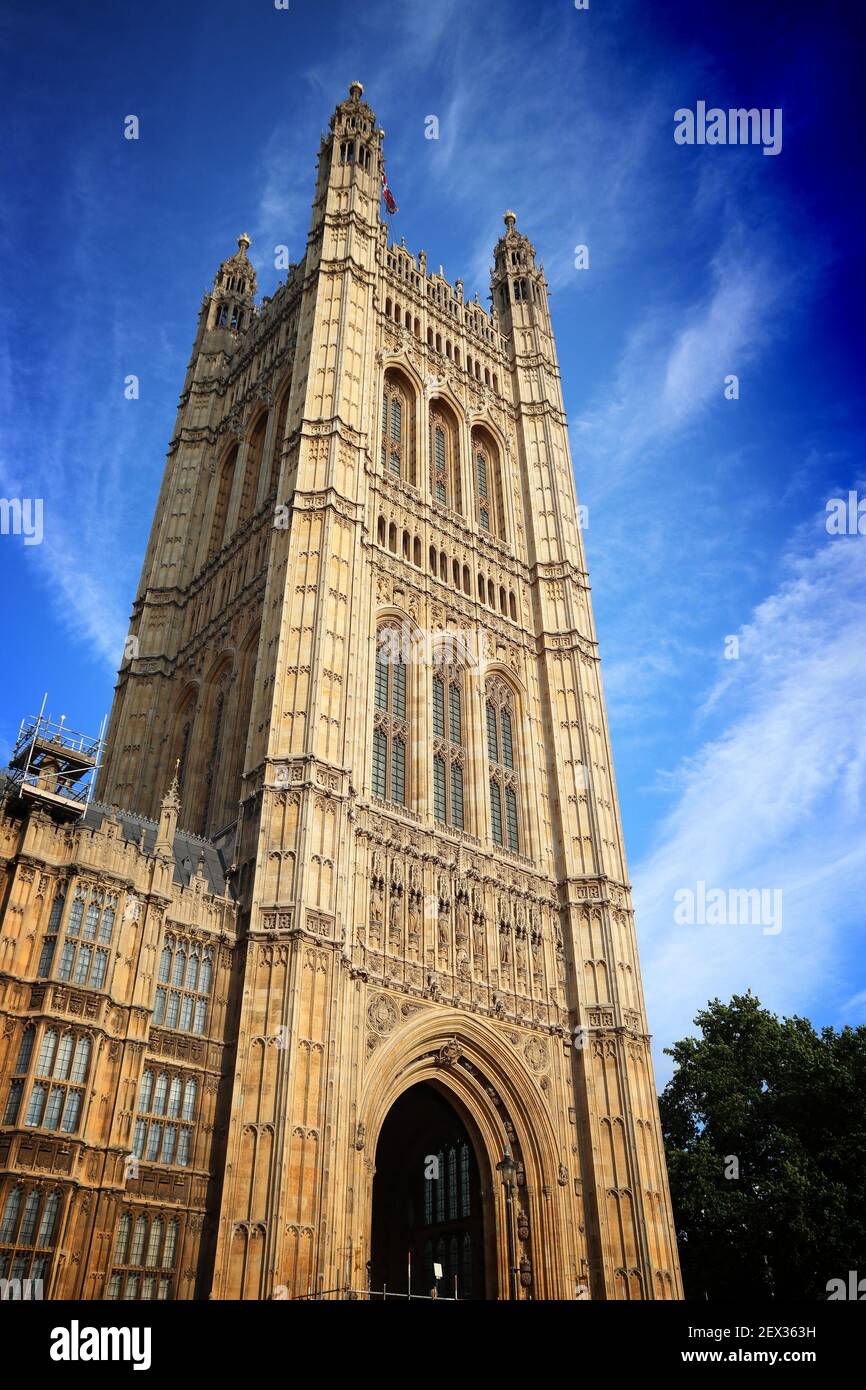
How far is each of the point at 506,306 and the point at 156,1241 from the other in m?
43.1

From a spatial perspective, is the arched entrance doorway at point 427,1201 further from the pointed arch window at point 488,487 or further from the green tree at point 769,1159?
the pointed arch window at point 488,487

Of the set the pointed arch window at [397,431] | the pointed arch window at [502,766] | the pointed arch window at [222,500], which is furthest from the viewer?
the pointed arch window at [222,500]

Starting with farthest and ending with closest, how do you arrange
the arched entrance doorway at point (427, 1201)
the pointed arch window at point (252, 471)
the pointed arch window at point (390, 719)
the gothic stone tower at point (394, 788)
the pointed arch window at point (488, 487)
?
the pointed arch window at point (488, 487) < the pointed arch window at point (252, 471) < the pointed arch window at point (390, 719) < the arched entrance doorway at point (427, 1201) < the gothic stone tower at point (394, 788)

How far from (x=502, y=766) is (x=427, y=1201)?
13.1 meters

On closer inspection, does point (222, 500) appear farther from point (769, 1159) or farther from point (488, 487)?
point (769, 1159)

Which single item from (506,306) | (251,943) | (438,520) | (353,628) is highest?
(506,306)

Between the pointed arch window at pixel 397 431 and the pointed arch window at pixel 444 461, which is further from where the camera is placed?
the pointed arch window at pixel 444 461

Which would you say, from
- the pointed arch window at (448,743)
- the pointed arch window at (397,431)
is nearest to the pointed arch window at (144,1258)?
the pointed arch window at (448,743)

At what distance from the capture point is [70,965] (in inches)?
808

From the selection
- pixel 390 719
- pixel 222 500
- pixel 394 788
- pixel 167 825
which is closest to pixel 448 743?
pixel 390 719

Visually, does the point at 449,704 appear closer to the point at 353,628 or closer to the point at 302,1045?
the point at 353,628

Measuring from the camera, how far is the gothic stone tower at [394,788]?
2322 cm

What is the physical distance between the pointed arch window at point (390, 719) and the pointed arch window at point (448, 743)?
→ 114cm

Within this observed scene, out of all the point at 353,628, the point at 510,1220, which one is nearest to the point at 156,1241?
the point at 510,1220
